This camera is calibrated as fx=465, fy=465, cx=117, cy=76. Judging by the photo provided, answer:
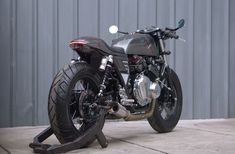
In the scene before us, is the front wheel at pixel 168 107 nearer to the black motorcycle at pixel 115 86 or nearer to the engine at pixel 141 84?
the black motorcycle at pixel 115 86

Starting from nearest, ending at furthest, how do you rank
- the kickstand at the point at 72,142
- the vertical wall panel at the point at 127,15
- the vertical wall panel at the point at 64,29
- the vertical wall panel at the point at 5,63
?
the kickstand at the point at 72,142 < the vertical wall panel at the point at 5,63 < the vertical wall panel at the point at 64,29 < the vertical wall panel at the point at 127,15

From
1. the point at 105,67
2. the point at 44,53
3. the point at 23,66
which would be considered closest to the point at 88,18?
the point at 44,53

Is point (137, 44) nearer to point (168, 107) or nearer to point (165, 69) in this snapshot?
point (165, 69)

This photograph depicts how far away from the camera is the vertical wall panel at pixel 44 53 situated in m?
5.88

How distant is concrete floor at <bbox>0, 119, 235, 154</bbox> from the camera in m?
4.33

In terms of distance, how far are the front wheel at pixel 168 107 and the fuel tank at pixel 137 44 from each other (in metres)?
0.49

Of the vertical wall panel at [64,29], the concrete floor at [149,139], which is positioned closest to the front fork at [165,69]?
the concrete floor at [149,139]

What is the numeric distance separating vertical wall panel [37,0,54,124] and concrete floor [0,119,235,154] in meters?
0.30

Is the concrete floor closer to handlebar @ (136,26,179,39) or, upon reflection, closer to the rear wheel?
Answer: the rear wheel

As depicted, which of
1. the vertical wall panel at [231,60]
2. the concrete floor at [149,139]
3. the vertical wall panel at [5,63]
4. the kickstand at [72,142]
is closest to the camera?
the kickstand at [72,142]

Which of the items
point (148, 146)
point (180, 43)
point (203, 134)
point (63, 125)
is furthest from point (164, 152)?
point (180, 43)

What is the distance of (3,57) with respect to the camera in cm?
564

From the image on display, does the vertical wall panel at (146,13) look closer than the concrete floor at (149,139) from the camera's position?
No

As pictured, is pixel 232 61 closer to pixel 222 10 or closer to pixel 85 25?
pixel 222 10
